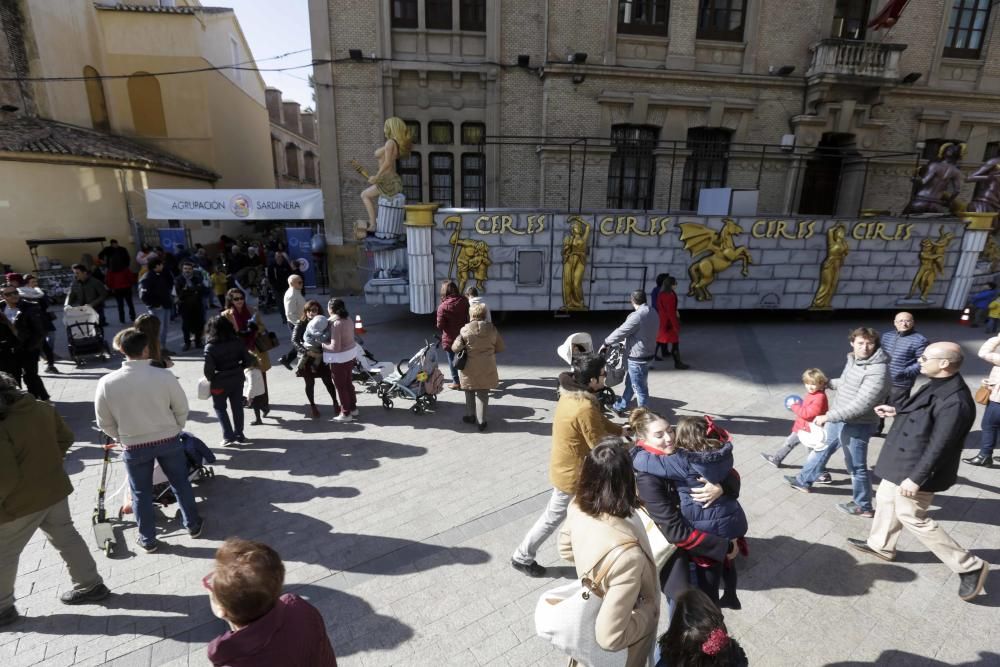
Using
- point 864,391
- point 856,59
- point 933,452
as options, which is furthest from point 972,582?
point 856,59

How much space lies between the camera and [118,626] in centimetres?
353

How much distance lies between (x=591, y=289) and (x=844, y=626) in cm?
880

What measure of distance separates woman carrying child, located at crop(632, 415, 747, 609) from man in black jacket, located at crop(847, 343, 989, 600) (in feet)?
5.47

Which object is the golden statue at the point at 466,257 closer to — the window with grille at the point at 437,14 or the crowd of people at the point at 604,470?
the crowd of people at the point at 604,470

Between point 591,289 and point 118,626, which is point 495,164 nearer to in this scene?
point 591,289

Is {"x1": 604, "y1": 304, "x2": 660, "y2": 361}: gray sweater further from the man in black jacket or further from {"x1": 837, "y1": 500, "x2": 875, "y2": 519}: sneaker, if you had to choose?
the man in black jacket

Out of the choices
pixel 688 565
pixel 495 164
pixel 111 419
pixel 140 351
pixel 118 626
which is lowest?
pixel 118 626

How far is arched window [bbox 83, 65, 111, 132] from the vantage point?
19906mm

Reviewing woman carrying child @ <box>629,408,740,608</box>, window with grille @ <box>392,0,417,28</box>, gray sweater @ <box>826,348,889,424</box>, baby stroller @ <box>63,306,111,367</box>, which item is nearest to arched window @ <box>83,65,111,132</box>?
window with grille @ <box>392,0,417,28</box>

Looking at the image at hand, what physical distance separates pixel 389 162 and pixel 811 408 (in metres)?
10.6

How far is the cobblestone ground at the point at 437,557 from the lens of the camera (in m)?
3.36

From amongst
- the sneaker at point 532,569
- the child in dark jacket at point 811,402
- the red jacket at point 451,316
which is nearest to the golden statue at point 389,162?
the red jacket at point 451,316

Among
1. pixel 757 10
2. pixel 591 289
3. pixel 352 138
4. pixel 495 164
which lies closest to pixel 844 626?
pixel 591 289

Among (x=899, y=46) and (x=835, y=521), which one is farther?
(x=899, y=46)
